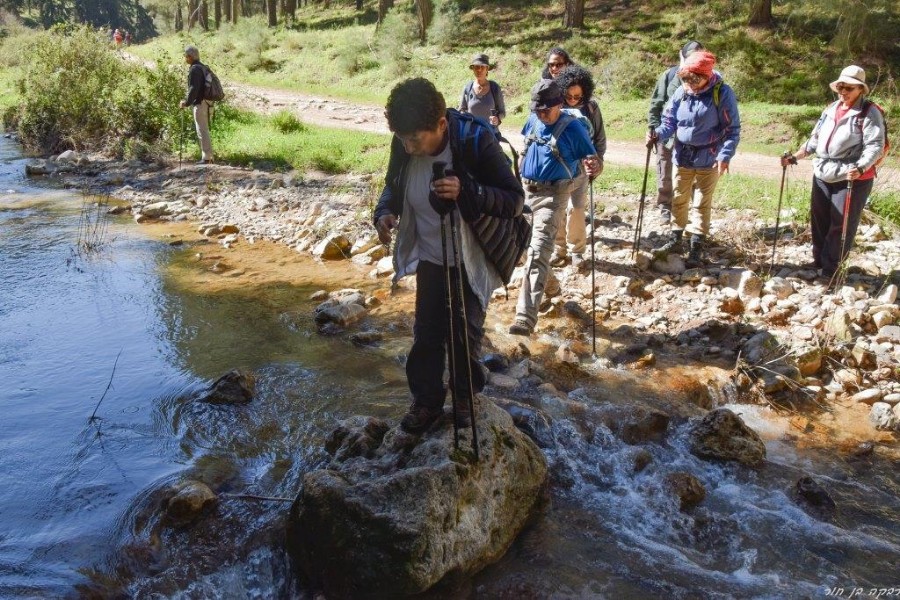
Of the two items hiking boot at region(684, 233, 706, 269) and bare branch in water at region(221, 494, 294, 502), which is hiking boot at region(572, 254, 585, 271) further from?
bare branch in water at region(221, 494, 294, 502)

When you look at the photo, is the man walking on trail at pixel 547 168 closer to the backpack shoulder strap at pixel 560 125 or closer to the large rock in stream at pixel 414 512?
the backpack shoulder strap at pixel 560 125

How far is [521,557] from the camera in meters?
3.79

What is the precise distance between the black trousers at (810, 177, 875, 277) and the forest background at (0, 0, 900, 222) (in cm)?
178

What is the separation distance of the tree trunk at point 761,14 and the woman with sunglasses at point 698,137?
60.3 feet

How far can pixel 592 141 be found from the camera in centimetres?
680

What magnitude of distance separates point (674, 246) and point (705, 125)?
1.50 meters

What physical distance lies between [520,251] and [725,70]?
60.7 feet

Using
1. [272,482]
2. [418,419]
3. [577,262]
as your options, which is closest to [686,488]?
[418,419]

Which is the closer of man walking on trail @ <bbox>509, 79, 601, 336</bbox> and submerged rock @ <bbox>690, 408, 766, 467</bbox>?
submerged rock @ <bbox>690, 408, 766, 467</bbox>

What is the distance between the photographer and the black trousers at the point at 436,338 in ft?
12.2

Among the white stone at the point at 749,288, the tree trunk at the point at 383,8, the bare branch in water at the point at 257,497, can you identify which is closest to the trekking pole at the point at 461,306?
the bare branch in water at the point at 257,497

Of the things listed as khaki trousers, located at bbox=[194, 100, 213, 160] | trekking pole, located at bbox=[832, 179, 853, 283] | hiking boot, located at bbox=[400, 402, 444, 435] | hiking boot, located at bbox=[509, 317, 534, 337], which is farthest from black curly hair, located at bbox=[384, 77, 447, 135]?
khaki trousers, located at bbox=[194, 100, 213, 160]

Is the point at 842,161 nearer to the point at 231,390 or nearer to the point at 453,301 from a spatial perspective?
the point at 453,301

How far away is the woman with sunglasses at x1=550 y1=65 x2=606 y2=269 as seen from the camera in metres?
6.80
